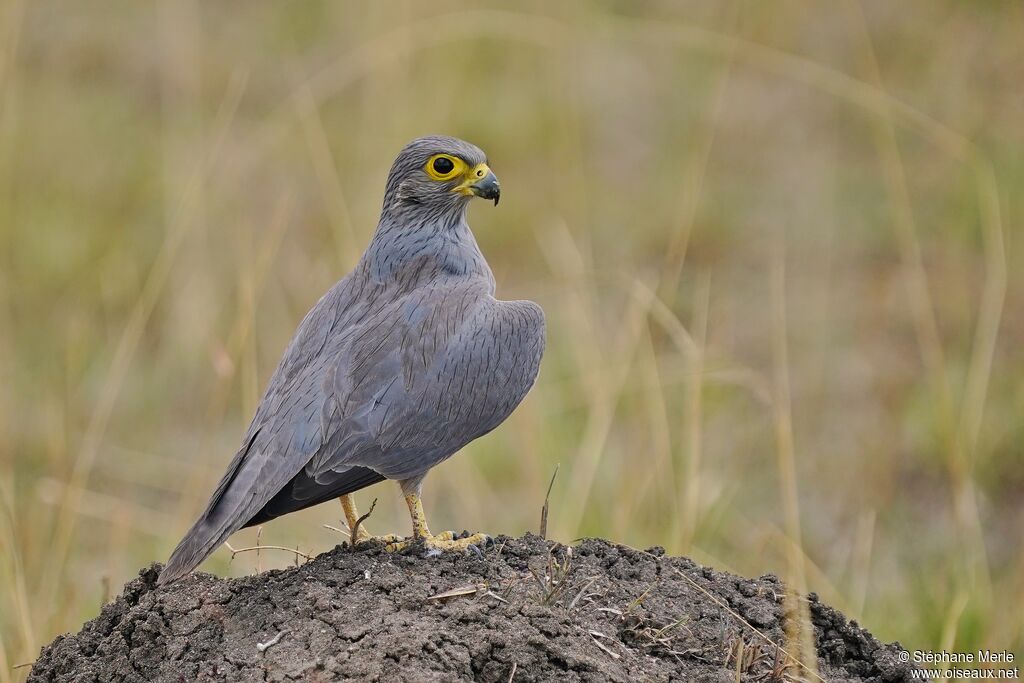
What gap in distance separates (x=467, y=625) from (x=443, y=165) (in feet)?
6.39

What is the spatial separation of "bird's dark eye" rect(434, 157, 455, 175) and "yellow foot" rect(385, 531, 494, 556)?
4.65 ft

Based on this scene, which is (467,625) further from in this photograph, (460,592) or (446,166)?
(446,166)

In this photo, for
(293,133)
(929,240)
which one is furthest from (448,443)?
(293,133)

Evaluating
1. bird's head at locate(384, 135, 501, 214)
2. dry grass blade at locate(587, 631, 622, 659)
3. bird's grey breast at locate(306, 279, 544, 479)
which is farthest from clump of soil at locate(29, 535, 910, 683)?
bird's head at locate(384, 135, 501, 214)

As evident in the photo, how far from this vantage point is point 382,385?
4.85 meters

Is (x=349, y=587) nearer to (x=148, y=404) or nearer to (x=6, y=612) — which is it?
(x=6, y=612)

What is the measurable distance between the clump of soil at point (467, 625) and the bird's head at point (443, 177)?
138cm

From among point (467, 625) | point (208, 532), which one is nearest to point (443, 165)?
point (208, 532)

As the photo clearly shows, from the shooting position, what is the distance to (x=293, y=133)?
39.1ft

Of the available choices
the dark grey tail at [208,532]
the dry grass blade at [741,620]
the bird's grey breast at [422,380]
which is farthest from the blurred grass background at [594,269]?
the bird's grey breast at [422,380]

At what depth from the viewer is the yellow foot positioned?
4.71 m

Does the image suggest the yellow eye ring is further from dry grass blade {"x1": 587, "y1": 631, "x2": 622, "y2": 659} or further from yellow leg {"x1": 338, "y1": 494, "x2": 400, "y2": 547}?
dry grass blade {"x1": 587, "y1": 631, "x2": 622, "y2": 659}

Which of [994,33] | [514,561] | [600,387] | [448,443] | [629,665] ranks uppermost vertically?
[994,33]

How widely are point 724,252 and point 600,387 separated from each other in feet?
13.1
